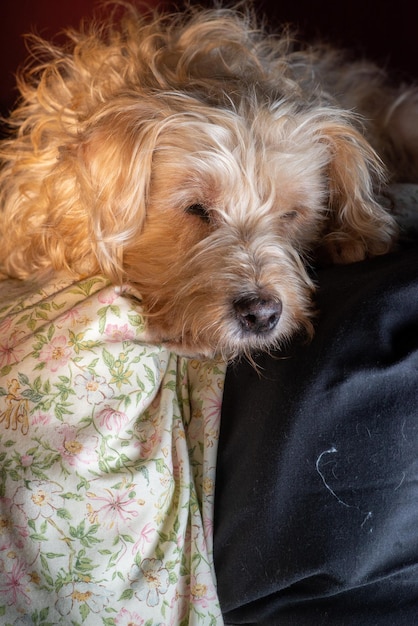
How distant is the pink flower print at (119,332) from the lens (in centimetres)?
136

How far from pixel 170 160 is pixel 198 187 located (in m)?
0.08

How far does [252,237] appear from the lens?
1.45 metres

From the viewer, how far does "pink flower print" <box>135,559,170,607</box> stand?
50.7 inches

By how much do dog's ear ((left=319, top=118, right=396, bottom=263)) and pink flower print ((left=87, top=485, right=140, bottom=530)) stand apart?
710mm

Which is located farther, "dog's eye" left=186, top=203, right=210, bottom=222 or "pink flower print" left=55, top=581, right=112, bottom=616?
"dog's eye" left=186, top=203, right=210, bottom=222

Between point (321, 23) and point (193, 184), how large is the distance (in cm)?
114

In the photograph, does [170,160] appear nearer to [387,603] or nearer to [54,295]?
[54,295]

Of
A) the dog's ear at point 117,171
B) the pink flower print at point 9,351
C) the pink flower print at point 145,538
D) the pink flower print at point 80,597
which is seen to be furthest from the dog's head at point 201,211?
the pink flower print at point 80,597

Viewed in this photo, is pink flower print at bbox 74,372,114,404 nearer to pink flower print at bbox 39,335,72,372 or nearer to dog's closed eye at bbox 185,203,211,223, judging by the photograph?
pink flower print at bbox 39,335,72,372

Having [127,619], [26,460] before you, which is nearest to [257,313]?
[26,460]

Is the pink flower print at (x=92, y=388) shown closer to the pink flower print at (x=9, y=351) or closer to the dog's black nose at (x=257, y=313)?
the pink flower print at (x=9, y=351)

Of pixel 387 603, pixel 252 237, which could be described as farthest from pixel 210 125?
pixel 387 603

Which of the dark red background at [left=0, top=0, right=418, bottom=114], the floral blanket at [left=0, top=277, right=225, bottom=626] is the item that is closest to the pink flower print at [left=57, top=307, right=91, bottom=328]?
the floral blanket at [left=0, top=277, right=225, bottom=626]

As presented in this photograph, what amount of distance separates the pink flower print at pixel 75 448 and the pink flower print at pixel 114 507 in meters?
0.06
